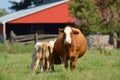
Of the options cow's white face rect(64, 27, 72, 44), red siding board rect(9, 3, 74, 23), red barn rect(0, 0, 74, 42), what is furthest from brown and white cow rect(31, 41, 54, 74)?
red siding board rect(9, 3, 74, 23)

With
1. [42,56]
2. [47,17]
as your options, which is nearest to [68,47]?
[42,56]

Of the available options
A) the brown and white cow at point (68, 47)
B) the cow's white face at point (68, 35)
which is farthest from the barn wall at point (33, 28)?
the cow's white face at point (68, 35)

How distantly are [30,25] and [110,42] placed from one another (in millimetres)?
11448

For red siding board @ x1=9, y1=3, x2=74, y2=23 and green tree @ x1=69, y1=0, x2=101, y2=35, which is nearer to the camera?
green tree @ x1=69, y1=0, x2=101, y2=35

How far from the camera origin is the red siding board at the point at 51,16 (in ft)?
157

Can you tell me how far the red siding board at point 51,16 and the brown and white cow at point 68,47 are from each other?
109 ft

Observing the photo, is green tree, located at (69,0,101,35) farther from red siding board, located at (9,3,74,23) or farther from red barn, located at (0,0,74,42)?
red siding board, located at (9,3,74,23)

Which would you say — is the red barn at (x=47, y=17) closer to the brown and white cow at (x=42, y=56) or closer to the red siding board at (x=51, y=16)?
the red siding board at (x=51, y=16)

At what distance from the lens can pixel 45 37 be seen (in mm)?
44219

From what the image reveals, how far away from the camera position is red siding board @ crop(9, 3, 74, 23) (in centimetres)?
4794

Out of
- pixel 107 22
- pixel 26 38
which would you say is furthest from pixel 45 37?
pixel 107 22

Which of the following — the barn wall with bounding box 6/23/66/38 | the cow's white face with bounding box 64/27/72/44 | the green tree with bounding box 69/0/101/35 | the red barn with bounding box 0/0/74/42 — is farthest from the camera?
the barn wall with bounding box 6/23/66/38

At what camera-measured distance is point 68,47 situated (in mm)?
14016

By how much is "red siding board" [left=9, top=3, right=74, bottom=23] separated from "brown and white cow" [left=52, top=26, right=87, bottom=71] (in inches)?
1303
